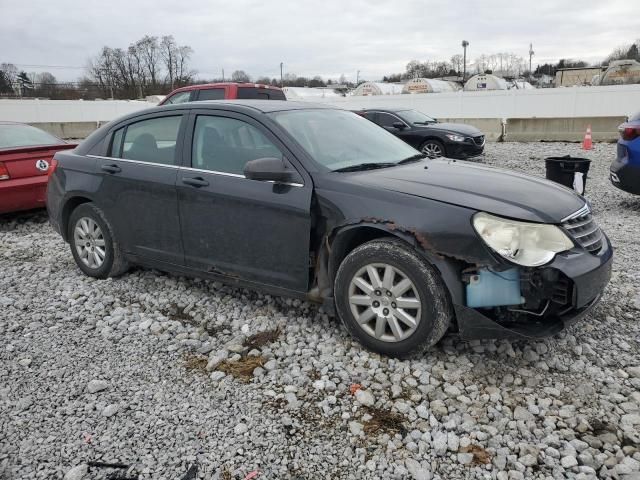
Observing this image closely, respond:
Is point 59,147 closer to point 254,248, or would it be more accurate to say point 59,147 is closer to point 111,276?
point 111,276

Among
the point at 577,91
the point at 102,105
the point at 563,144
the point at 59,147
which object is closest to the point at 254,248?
the point at 59,147

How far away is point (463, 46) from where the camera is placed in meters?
59.3

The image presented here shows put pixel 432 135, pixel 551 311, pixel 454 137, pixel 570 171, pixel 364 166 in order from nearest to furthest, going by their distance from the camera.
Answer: pixel 551 311, pixel 364 166, pixel 570 171, pixel 454 137, pixel 432 135

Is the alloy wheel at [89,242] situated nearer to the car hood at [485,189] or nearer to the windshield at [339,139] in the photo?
the windshield at [339,139]

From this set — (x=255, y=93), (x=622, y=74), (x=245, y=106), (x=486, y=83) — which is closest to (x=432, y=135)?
(x=255, y=93)

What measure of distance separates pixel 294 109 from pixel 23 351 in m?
2.67

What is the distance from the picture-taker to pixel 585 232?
333 cm

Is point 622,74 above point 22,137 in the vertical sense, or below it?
above

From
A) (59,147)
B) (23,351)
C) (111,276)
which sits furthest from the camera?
(59,147)

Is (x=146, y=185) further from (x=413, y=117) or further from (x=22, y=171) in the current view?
(x=413, y=117)

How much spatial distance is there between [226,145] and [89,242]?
6.15 feet

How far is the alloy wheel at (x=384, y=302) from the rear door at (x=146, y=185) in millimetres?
1670

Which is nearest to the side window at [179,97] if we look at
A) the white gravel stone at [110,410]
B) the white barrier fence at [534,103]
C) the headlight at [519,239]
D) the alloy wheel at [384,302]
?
the alloy wheel at [384,302]

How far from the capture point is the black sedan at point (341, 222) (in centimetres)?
307
